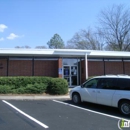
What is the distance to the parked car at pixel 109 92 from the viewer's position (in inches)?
357

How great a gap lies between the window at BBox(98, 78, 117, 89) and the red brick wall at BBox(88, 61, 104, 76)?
12.0 meters

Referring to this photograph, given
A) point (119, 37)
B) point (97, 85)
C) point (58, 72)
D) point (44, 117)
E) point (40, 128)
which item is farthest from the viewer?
point (119, 37)

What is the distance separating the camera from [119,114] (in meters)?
9.12

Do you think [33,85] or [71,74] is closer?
[33,85]

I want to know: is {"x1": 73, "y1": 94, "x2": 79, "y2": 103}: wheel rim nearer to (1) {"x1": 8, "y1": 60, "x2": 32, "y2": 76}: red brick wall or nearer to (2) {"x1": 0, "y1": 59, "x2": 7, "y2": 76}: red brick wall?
(1) {"x1": 8, "y1": 60, "x2": 32, "y2": 76}: red brick wall

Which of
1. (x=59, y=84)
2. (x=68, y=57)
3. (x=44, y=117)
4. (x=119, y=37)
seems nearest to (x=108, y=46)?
(x=119, y=37)

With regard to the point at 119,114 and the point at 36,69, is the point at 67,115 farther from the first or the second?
the point at 36,69

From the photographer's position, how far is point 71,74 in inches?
850

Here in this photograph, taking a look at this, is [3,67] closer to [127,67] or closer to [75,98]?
[75,98]

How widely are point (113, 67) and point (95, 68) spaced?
2122 millimetres

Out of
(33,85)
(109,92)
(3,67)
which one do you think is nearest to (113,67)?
(33,85)

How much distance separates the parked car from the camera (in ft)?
29.8

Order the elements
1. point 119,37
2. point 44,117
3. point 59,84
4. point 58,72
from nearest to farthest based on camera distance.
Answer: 1. point 44,117
2. point 59,84
3. point 58,72
4. point 119,37

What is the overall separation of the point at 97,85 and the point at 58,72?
10200mm
